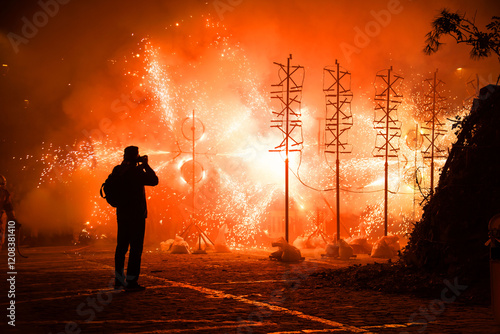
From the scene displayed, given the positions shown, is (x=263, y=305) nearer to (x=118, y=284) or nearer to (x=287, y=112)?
(x=118, y=284)

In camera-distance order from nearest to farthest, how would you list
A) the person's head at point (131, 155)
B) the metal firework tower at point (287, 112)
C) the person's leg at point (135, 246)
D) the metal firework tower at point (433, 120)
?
the person's leg at point (135, 246) → the person's head at point (131, 155) → the metal firework tower at point (287, 112) → the metal firework tower at point (433, 120)

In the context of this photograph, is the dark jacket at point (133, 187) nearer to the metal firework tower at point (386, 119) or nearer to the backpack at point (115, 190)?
the backpack at point (115, 190)

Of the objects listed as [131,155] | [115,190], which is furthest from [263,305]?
[131,155]

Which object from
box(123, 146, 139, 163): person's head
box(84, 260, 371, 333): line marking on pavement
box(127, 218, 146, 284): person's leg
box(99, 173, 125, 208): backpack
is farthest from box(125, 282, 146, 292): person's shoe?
box(123, 146, 139, 163): person's head

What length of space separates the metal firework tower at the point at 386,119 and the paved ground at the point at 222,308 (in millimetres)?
14932

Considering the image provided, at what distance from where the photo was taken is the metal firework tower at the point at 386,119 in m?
25.0

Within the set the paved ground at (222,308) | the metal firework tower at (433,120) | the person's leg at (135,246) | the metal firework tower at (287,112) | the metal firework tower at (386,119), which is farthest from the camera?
the metal firework tower at (433,120)

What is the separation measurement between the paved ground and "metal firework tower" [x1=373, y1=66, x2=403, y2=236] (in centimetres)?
1493

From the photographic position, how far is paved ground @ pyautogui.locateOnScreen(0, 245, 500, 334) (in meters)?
6.35

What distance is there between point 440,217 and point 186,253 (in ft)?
37.1

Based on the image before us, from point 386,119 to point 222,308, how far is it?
24.2 metres

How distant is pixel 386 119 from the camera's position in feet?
98.9

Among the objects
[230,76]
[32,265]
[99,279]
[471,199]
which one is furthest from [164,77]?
[471,199]

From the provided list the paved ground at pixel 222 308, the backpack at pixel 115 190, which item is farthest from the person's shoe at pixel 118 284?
the backpack at pixel 115 190
